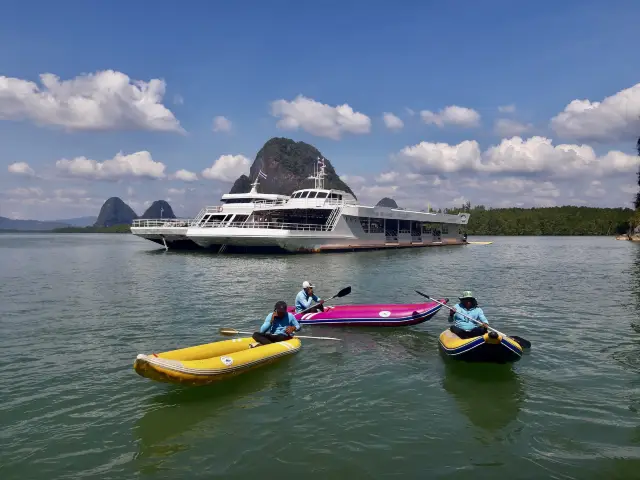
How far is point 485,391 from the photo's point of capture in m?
9.02

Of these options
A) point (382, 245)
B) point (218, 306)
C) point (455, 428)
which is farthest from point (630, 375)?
point (382, 245)

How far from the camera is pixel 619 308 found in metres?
17.8

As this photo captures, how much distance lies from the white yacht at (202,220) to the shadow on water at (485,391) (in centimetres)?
4020

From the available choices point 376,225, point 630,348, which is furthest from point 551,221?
point 630,348

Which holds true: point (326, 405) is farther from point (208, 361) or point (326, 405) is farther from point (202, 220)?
point (202, 220)

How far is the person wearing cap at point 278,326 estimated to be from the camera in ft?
36.7

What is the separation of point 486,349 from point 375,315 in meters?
5.01

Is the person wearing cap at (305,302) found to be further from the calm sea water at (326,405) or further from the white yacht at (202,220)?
the white yacht at (202,220)

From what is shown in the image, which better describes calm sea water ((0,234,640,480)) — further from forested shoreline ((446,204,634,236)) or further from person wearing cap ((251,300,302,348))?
forested shoreline ((446,204,634,236))

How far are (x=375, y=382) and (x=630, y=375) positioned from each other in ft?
18.9

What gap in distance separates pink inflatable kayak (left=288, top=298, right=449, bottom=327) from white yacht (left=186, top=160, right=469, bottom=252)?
28.4 meters

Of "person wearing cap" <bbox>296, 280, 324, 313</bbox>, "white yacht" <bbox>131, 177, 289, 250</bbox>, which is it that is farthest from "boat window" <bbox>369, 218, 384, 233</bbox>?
"person wearing cap" <bbox>296, 280, 324, 313</bbox>

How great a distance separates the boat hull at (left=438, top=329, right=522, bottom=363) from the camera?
32.3 ft

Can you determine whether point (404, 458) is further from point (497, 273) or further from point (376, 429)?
point (497, 273)
